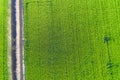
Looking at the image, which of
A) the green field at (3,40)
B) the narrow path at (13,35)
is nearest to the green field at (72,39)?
the narrow path at (13,35)

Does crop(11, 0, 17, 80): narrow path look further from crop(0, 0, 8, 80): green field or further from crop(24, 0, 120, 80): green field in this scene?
crop(24, 0, 120, 80): green field

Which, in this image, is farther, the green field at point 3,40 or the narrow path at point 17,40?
the narrow path at point 17,40

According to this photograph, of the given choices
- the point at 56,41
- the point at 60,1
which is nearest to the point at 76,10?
the point at 60,1

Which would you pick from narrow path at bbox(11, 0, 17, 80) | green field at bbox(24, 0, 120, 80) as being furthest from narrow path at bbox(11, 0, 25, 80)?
green field at bbox(24, 0, 120, 80)

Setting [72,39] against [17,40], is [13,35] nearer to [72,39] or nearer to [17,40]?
[17,40]

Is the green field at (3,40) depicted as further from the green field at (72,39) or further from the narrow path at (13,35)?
the green field at (72,39)

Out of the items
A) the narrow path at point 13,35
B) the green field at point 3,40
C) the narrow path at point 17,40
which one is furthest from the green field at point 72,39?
the green field at point 3,40
